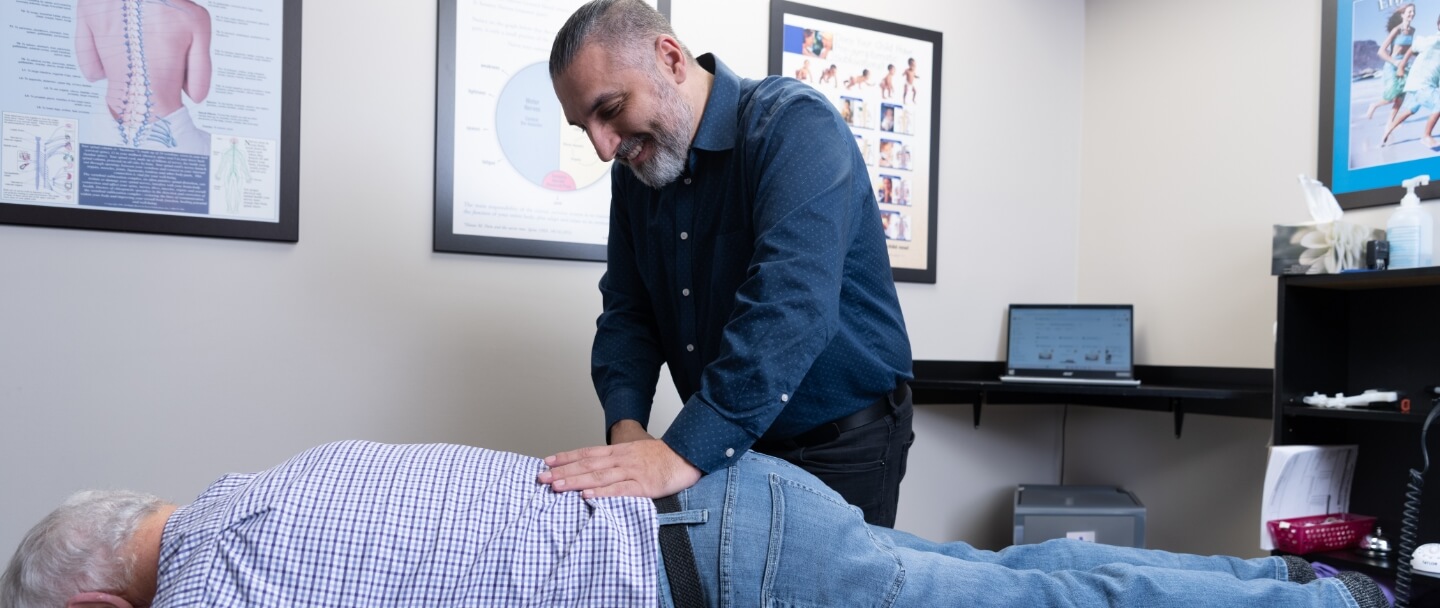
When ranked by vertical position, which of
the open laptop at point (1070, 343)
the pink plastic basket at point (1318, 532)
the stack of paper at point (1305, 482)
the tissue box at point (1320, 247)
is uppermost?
the tissue box at point (1320, 247)

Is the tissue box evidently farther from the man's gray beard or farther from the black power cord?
the man's gray beard

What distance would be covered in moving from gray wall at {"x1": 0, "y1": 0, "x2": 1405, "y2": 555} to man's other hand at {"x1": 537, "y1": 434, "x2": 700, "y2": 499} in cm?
125

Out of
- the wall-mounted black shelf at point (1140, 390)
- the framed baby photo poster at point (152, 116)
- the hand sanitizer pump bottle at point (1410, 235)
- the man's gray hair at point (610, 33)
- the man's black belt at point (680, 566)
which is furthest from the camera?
the wall-mounted black shelf at point (1140, 390)

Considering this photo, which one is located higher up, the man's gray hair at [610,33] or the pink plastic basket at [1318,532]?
the man's gray hair at [610,33]

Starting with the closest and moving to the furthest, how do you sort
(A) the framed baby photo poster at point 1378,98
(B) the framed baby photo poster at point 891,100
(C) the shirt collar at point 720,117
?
(C) the shirt collar at point 720,117
(A) the framed baby photo poster at point 1378,98
(B) the framed baby photo poster at point 891,100

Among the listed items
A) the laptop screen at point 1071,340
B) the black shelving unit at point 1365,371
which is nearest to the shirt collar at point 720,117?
the black shelving unit at point 1365,371

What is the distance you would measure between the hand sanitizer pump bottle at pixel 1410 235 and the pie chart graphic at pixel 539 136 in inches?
79.3

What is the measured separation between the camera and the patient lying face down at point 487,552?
1146mm

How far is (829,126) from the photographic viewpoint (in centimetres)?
170

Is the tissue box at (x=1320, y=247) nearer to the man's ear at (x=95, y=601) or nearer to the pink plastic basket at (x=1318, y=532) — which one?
the pink plastic basket at (x=1318, y=532)

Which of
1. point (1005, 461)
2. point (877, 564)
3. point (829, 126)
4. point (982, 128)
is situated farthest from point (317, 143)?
point (1005, 461)

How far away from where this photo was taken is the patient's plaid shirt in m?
1.13

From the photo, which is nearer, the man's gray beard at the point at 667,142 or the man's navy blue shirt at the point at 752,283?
the man's navy blue shirt at the point at 752,283

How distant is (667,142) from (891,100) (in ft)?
5.19
